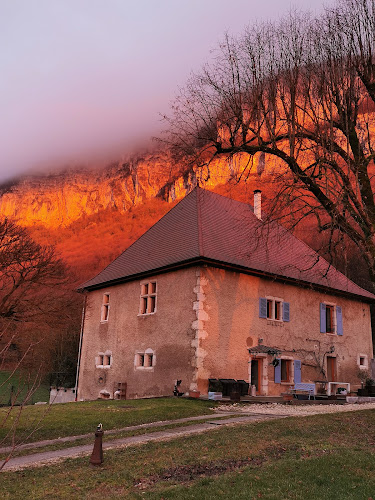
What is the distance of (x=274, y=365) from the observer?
18.8 metres

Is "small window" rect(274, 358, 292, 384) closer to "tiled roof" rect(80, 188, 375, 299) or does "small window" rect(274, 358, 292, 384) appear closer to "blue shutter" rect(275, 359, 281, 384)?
"blue shutter" rect(275, 359, 281, 384)

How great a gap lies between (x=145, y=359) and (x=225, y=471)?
12.9 meters

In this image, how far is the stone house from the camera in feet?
57.1

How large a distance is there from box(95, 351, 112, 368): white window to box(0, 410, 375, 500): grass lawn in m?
13.0

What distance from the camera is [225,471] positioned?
6.19 m

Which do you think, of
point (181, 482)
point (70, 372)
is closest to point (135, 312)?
point (181, 482)

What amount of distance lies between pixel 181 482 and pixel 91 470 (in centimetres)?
156

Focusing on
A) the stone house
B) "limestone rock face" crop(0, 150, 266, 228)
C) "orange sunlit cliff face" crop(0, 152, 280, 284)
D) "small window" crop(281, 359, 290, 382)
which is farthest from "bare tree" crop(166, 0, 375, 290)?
"limestone rock face" crop(0, 150, 266, 228)

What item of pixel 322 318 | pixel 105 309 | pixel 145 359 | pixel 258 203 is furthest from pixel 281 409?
pixel 258 203

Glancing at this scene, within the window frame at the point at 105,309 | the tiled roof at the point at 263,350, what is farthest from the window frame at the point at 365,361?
the window frame at the point at 105,309

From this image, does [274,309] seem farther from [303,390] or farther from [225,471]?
[225,471]

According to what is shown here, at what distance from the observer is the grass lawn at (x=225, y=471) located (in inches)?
208

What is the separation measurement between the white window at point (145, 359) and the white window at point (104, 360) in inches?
87.7

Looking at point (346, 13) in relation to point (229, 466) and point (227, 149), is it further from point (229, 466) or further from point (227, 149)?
point (229, 466)
